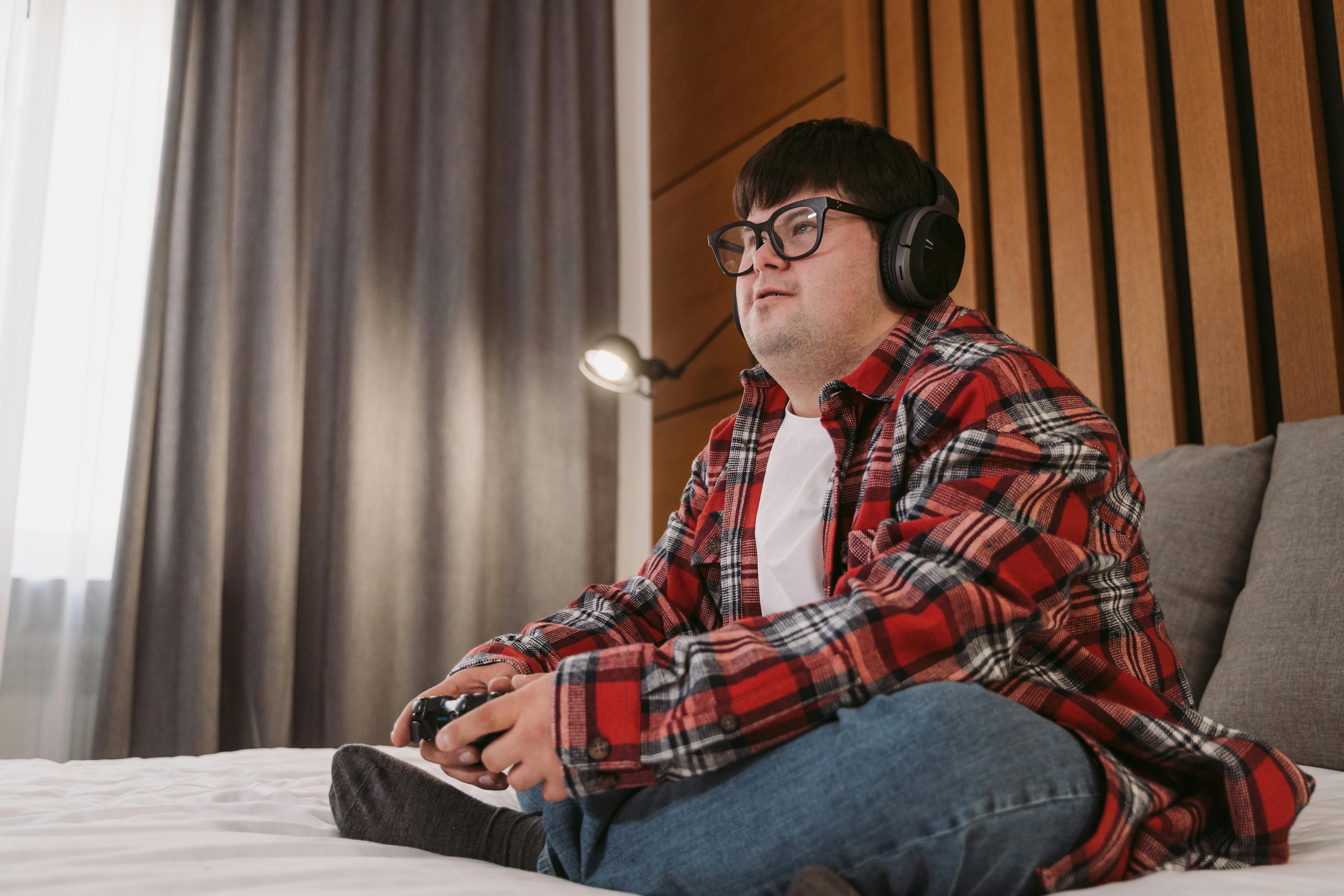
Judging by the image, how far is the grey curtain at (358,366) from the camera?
2658 mm

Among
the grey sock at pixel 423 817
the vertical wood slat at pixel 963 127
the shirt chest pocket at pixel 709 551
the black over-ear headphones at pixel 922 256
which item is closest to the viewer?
the grey sock at pixel 423 817

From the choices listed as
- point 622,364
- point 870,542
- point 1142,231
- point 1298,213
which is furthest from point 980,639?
point 622,364

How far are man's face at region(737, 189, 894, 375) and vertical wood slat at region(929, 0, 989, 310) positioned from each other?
37.8 inches

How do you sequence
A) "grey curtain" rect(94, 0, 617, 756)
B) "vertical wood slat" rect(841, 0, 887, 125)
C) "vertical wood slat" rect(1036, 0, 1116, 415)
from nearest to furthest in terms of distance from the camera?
"vertical wood slat" rect(1036, 0, 1116, 415) → "vertical wood slat" rect(841, 0, 887, 125) → "grey curtain" rect(94, 0, 617, 756)

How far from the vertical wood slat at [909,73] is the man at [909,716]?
52.5 inches

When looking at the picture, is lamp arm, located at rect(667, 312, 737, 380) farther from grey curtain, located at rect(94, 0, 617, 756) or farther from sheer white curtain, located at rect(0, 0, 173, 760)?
sheer white curtain, located at rect(0, 0, 173, 760)

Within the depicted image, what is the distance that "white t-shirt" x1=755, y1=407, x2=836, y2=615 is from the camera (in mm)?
1111

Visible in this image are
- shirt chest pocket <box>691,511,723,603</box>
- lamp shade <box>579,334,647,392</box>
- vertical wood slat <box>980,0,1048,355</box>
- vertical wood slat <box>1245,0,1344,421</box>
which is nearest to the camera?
shirt chest pocket <box>691,511,723,603</box>

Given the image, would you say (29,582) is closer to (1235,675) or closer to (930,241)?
(930,241)

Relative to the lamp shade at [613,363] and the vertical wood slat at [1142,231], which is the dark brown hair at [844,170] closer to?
the vertical wood slat at [1142,231]

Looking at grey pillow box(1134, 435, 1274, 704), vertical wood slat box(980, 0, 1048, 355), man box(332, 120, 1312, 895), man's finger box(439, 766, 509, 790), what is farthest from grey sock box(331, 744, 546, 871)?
vertical wood slat box(980, 0, 1048, 355)

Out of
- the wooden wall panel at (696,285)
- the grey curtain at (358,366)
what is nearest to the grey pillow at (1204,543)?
the wooden wall panel at (696,285)

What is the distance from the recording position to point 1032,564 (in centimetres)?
78

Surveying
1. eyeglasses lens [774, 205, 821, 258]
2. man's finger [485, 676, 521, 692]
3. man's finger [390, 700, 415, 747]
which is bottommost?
man's finger [390, 700, 415, 747]
